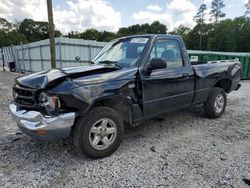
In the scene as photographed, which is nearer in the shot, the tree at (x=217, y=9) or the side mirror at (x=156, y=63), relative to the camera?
the side mirror at (x=156, y=63)

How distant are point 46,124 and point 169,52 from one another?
2671 millimetres

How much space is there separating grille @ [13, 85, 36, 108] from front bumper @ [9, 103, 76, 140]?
5.8 inches

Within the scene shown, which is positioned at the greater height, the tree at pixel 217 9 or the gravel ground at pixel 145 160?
Answer: the tree at pixel 217 9

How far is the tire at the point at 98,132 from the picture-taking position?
295 centimetres

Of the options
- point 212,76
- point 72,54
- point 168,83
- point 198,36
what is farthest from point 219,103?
point 198,36

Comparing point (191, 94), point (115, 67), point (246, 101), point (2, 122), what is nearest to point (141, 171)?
point (115, 67)

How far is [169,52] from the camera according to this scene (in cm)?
412

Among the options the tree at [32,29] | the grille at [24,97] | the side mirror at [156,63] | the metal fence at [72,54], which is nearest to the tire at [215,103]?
the side mirror at [156,63]

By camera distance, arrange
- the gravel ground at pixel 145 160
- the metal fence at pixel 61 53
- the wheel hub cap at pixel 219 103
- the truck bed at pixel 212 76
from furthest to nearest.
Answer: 1. the metal fence at pixel 61 53
2. the wheel hub cap at pixel 219 103
3. the truck bed at pixel 212 76
4. the gravel ground at pixel 145 160

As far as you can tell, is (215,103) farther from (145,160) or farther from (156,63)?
(145,160)

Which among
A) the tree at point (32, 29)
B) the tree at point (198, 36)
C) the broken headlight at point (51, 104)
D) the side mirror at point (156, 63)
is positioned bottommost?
the broken headlight at point (51, 104)

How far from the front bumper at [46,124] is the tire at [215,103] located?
3.46 m

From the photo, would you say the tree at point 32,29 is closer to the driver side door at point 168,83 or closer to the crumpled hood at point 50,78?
the driver side door at point 168,83

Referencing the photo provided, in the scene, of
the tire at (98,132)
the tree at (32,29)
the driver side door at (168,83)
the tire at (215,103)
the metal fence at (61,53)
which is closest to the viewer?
the tire at (98,132)
